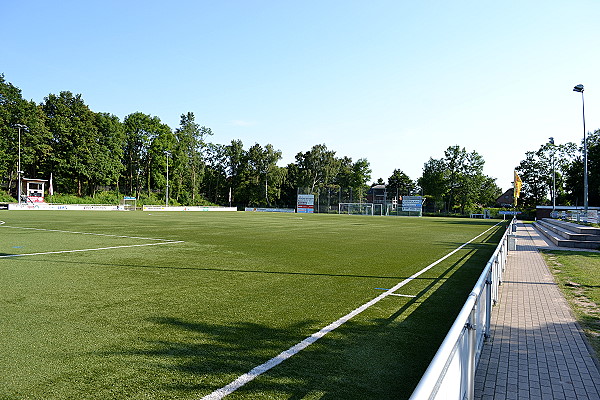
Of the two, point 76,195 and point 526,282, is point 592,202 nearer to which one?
point 526,282

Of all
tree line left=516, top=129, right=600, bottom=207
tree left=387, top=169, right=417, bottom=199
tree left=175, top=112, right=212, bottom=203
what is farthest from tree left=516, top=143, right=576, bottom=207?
tree left=175, top=112, right=212, bottom=203

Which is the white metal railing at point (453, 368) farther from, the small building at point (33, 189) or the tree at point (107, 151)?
the tree at point (107, 151)

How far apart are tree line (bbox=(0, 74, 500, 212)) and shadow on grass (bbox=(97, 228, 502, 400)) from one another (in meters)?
67.0

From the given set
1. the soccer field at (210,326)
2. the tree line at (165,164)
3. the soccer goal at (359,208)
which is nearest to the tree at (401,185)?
the tree line at (165,164)

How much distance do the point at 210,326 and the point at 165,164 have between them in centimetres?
7749

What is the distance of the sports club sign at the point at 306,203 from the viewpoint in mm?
75625

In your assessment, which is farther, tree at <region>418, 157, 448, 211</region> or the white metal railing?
tree at <region>418, 157, 448, 211</region>

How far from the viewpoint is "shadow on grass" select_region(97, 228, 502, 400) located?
350 centimetres

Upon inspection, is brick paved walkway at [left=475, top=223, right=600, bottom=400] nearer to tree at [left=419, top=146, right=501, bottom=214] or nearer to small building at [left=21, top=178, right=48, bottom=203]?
small building at [left=21, top=178, right=48, bottom=203]

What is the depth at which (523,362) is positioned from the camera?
181 inches

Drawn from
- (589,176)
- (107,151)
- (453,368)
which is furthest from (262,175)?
(453,368)

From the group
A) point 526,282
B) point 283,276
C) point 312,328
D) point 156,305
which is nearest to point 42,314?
point 156,305

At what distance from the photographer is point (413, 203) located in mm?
69562

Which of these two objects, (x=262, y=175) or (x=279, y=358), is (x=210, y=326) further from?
(x=262, y=175)
